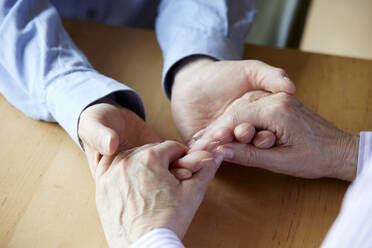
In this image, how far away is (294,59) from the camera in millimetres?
883

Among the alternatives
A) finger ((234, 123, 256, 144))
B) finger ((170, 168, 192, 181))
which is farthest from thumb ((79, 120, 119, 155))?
finger ((234, 123, 256, 144))

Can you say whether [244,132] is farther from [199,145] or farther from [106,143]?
[106,143]

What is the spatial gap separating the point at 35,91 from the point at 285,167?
50 centimetres

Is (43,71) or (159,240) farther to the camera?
(43,71)

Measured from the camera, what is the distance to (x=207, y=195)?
631 millimetres

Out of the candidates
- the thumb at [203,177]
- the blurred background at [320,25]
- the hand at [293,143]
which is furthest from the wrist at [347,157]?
the blurred background at [320,25]

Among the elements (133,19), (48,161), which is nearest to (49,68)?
(48,161)

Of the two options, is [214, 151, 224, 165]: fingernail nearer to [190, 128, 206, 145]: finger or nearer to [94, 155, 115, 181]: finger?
[190, 128, 206, 145]: finger

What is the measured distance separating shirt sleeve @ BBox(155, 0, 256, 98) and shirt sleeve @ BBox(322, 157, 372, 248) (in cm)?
52

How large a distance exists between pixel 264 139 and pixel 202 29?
33 centimetres

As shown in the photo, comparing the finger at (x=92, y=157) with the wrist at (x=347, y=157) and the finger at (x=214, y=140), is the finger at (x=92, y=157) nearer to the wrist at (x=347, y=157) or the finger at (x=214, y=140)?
the finger at (x=214, y=140)

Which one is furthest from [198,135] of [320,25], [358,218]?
[320,25]

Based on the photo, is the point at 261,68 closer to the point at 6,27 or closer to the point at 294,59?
the point at 294,59

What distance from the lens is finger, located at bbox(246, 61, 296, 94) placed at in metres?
0.68
